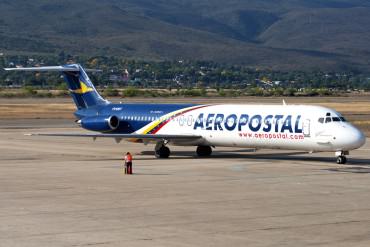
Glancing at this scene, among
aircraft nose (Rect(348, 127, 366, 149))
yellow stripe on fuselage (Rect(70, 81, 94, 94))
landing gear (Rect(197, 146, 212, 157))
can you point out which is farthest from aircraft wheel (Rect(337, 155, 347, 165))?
yellow stripe on fuselage (Rect(70, 81, 94, 94))

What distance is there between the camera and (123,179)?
33.4m

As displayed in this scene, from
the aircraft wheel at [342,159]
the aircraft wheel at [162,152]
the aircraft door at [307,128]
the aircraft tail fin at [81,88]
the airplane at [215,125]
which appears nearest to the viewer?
the airplane at [215,125]

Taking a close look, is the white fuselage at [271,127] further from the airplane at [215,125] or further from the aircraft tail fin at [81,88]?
the aircraft tail fin at [81,88]

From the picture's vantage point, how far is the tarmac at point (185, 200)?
21.9 m

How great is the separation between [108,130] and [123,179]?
1258 cm

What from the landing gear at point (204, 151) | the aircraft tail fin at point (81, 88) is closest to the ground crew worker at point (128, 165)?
the landing gear at point (204, 151)

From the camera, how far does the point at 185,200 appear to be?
27766 mm

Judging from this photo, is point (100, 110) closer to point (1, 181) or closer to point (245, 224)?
point (1, 181)

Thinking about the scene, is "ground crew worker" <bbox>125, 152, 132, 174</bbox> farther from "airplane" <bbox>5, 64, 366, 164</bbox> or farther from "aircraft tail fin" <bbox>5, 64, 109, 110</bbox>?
"aircraft tail fin" <bbox>5, 64, 109, 110</bbox>

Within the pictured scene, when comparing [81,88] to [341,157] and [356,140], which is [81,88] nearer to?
[341,157]

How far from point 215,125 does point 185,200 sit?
14.7 meters

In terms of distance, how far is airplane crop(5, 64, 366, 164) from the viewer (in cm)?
3894

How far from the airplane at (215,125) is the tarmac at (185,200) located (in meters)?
0.88

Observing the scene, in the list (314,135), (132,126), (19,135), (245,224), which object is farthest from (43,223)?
(19,135)
